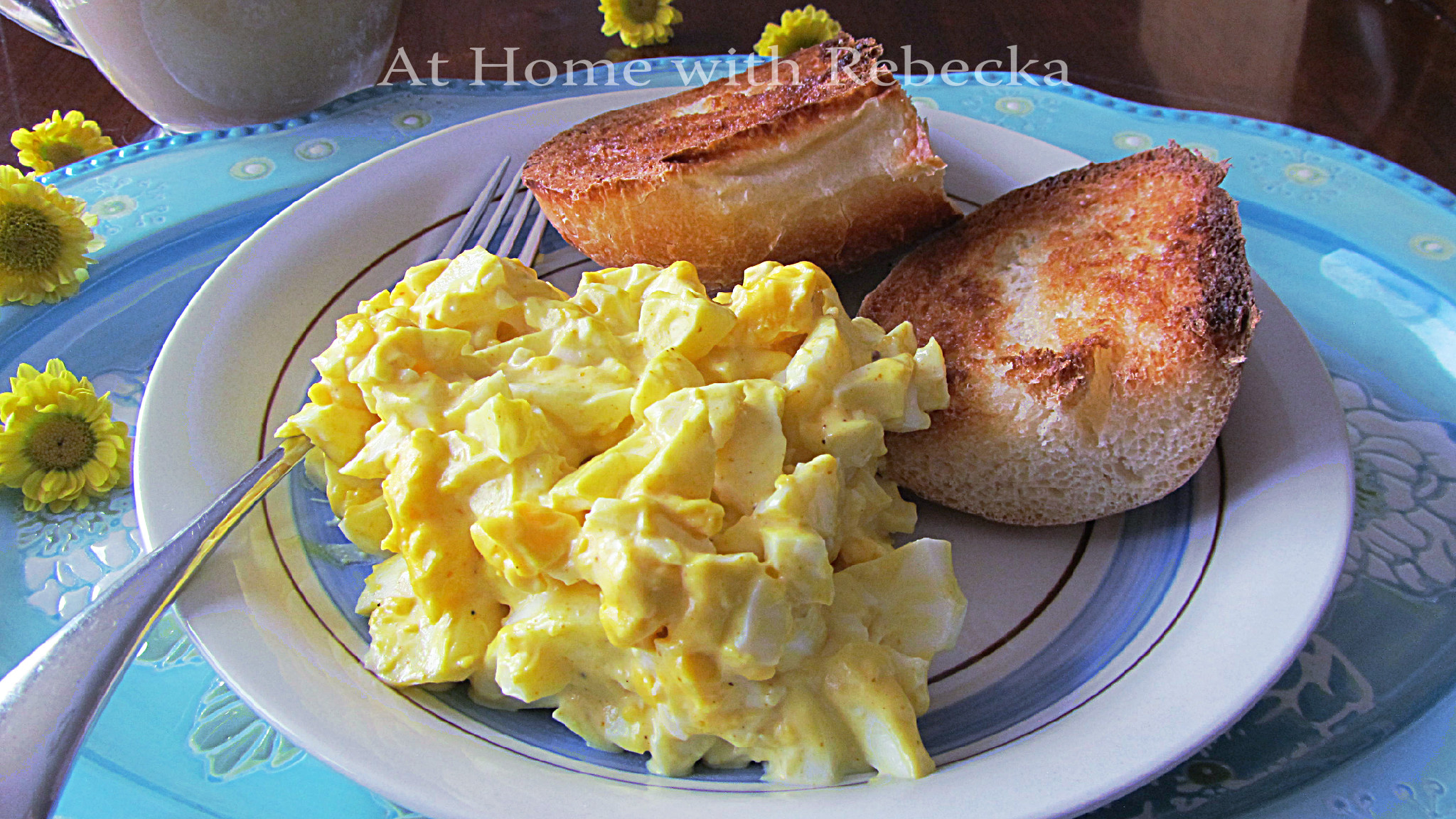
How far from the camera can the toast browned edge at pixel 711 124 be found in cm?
160

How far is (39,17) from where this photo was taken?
2.00 m

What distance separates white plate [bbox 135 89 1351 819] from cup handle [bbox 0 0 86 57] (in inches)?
29.8

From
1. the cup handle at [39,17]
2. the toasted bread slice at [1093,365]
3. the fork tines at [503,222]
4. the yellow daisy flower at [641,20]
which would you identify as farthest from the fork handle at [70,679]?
the yellow daisy flower at [641,20]

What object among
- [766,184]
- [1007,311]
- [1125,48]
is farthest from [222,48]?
[1125,48]

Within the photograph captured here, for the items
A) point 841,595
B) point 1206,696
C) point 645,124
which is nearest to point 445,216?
point 645,124

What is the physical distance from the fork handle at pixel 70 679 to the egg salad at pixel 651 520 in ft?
0.68

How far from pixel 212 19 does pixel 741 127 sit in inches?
41.2

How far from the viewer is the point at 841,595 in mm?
1104

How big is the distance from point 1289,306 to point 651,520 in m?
1.32

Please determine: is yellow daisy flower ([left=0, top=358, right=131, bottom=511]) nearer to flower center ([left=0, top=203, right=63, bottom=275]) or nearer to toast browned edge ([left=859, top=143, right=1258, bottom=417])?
flower center ([left=0, top=203, right=63, bottom=275])

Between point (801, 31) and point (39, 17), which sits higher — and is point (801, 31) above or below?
below

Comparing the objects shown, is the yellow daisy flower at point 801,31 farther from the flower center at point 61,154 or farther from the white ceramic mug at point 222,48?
the flower center at point 61,154

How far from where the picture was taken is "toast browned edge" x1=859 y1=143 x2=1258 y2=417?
1.32 meters

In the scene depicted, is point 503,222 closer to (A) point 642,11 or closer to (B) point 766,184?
(B) point 766,184
